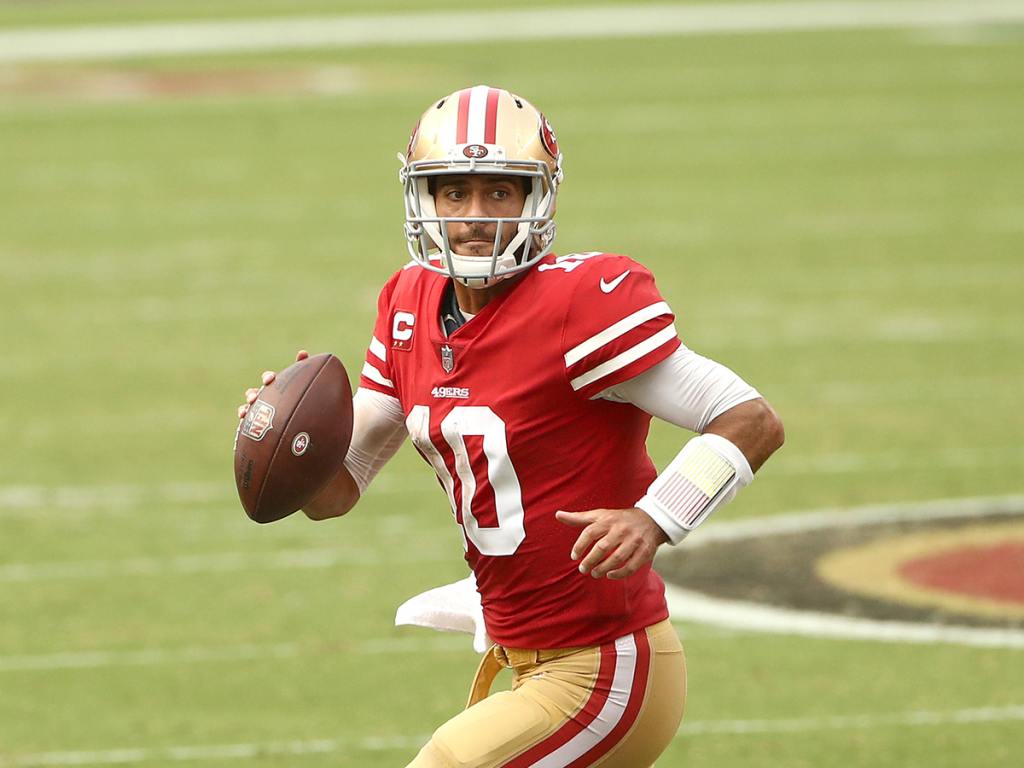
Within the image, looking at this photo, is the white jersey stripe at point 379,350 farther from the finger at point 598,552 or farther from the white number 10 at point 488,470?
the finger at point 598,552

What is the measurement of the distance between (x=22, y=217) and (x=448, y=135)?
13.9 m

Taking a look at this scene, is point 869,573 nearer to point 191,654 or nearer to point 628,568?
point 191,654

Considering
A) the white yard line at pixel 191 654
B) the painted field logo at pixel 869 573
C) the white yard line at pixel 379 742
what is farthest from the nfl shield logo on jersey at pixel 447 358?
the painted field logo at pixel 869 573

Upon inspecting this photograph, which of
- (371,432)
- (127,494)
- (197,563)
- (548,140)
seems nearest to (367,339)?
(127,494)

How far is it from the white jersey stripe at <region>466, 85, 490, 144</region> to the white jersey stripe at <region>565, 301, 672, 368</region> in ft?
1.52

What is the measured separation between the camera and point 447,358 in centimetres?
427

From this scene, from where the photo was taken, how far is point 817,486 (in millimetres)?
9648

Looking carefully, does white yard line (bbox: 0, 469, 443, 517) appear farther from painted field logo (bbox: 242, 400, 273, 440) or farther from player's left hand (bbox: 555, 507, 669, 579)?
player's left hand (bbox: 555, 507, 669, 579)

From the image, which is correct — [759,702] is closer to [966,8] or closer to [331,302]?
[331,302]

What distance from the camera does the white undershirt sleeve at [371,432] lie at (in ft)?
15.2

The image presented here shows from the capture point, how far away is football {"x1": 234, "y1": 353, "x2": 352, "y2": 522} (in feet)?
14.7

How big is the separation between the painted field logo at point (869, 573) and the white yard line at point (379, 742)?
2.31 ft

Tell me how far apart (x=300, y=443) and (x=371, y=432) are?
250mm

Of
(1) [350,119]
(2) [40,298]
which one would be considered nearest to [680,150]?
(1) [350,119]
